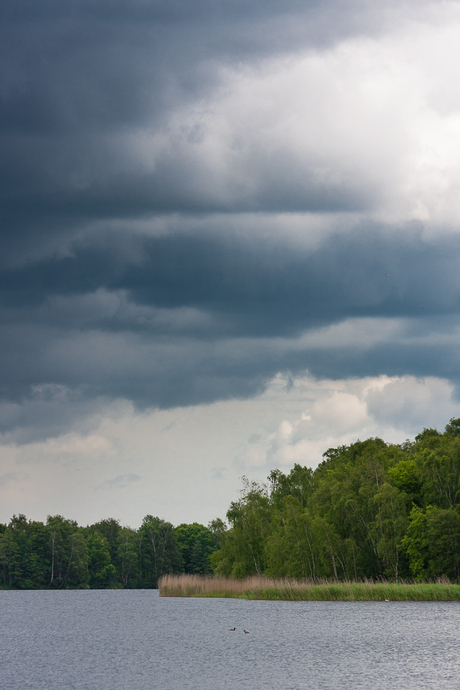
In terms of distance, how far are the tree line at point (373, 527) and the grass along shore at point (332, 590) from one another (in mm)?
3761

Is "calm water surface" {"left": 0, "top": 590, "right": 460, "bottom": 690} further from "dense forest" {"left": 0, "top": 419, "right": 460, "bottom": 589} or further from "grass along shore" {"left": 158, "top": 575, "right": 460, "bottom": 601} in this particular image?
"dense forest" {"left": 0, "top": 419, "right": 460, "bottom": 589}

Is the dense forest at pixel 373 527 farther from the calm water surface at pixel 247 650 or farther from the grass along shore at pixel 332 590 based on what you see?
the calm water surface at pixel 247 650

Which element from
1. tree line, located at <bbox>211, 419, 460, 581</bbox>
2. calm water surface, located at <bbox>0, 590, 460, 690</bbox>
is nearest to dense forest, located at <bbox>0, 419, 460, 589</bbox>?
tree line, located at <bbox>211, 419, 460, 581</bbox>

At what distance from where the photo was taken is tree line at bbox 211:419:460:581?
101m

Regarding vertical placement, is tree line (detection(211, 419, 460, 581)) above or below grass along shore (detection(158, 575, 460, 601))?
above

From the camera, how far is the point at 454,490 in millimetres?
106188

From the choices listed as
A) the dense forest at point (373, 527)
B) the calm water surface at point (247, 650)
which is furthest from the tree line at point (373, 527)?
the calm water surface at point (247, 650)

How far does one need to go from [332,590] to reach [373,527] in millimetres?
16930

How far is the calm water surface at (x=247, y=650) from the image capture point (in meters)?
36.9

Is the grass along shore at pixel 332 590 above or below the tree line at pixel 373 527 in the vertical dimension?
below

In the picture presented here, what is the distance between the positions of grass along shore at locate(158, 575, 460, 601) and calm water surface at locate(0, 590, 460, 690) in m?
A: 5.81

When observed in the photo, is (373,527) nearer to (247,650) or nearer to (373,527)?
(373,527)

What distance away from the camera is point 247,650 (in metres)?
49.2

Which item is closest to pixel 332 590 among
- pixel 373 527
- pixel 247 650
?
pixel 373 527
